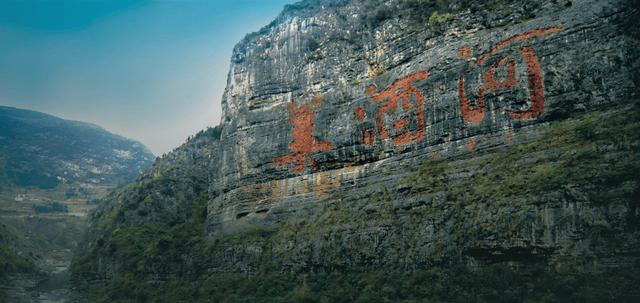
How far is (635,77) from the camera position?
24.4 metres

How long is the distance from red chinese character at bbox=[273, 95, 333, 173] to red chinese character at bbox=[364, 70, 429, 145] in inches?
185

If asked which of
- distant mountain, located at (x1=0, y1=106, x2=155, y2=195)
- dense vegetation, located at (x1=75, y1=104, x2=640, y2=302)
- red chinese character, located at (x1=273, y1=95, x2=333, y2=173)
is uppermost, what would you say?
distant mountain, located at (x1=0, y1=106, x2=155, y2=195)

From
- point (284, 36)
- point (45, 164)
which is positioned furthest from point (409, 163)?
point (45, 164)

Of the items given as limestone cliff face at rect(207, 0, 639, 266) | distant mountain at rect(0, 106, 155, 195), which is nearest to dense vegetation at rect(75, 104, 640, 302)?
limestone cliff face at rect(207, 0, 639, 266)

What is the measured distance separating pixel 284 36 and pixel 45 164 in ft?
311

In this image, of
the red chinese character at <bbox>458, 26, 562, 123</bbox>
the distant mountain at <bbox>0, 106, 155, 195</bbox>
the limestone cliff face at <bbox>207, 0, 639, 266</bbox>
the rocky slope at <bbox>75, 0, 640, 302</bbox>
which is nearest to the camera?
the rocky slope at <bbox>75, 0, 640, 302</bbox>

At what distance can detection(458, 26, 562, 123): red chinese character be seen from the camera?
2753 centimetres

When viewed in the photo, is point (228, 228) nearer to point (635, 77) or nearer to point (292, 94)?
point (292, 94)

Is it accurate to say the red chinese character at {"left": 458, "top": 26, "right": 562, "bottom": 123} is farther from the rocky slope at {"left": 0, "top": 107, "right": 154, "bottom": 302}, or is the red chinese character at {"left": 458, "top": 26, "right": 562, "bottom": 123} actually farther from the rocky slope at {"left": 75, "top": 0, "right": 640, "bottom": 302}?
the rocky slope at {"left": 0, "top": 107, "right": 154, "bottom": 302}

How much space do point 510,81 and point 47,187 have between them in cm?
10664

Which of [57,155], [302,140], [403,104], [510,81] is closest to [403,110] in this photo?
[403,104]

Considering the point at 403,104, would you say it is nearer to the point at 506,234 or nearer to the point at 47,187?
the point at 506,234

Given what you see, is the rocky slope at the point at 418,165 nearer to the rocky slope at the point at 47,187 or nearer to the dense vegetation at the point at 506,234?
the dense vegetation at the point at 506,234

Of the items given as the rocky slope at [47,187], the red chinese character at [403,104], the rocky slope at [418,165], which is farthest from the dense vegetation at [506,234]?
the rocky slope at [47,187]
